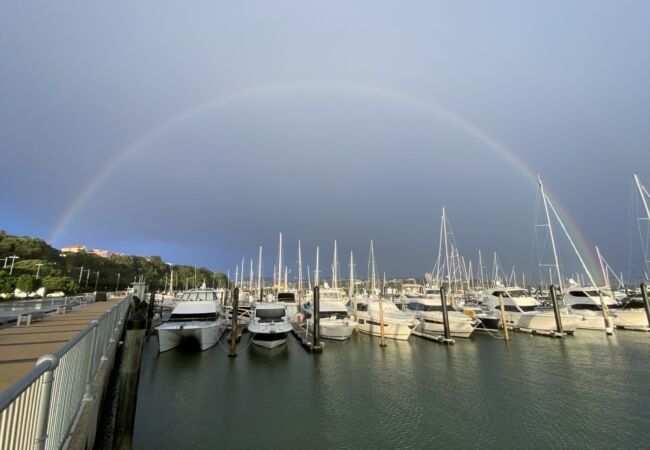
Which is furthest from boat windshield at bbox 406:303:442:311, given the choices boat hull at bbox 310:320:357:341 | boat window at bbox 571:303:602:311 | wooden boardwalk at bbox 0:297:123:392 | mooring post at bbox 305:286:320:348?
wooden boardwalk at bbox 0:297:123:392

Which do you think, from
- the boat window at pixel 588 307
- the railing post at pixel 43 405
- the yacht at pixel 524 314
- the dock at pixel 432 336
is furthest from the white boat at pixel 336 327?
the boat window at pixel 588 307

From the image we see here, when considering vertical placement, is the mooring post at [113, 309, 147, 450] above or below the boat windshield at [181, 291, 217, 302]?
below

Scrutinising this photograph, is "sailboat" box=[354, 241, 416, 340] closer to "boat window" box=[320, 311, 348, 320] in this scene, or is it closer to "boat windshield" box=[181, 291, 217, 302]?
"boat window" box=[320, 311, 348, 320]

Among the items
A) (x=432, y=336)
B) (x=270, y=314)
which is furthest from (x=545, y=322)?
(x=270, y=314)

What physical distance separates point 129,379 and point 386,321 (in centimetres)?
2931

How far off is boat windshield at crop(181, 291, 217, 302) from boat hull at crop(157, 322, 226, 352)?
5.26m

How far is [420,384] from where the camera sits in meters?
21.0

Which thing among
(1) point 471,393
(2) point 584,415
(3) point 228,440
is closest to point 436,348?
(1) point 471,393

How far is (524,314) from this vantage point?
4225cm

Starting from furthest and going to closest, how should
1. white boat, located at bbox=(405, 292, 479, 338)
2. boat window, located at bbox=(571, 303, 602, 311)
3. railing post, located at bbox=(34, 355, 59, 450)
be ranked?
boat window, located at bbox=(571, 303, 602, 311), white boat, located at bbox=(405, 292, 479, 338), railing post, located at bbox=(34, 355, 59, 450)

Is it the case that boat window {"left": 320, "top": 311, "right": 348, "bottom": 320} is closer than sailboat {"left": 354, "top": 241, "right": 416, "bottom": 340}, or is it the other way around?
sailboat {"left": 354, "top": 241, "right": 416, "bottom": 340}

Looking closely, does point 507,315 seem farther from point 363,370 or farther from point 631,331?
point 363,370

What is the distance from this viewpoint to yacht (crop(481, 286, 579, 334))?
3988cm

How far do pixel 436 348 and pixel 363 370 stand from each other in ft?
35.3
